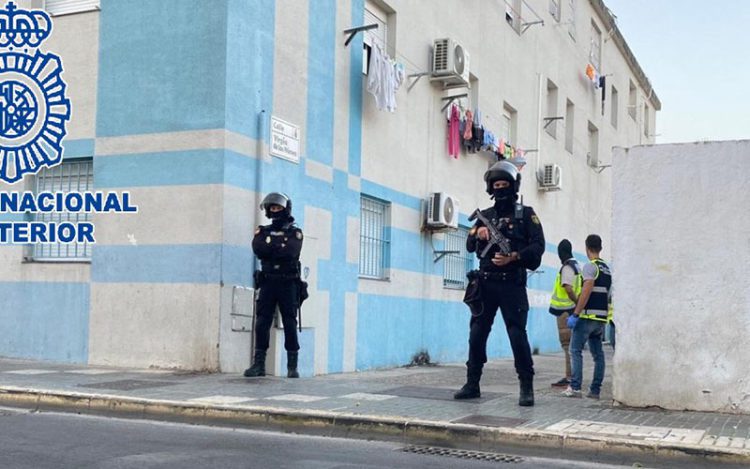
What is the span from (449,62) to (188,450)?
10.6m

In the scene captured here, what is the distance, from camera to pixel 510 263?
7773mm

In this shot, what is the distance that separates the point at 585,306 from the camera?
347 inches

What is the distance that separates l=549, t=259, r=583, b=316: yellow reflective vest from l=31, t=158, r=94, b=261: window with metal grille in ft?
19.8

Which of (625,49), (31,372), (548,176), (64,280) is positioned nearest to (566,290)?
(31,372)

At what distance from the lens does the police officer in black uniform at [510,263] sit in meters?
7.76

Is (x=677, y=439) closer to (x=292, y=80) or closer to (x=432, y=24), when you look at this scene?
(x=292, y=80)

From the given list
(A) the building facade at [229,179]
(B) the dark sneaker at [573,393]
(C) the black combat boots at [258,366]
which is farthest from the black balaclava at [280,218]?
(B) the dark sneaker at [573,393]

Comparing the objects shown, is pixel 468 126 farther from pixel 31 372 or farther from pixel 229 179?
pixel 31 372

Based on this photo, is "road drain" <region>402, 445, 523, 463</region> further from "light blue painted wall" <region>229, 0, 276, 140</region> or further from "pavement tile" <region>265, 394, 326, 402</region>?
"light blue painted wall" <region>229, 0, 276, 140</region>

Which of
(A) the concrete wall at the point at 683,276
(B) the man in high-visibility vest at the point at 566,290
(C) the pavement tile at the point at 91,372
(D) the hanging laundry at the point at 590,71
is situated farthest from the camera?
(D) the hanging laundry at the point at 590,71

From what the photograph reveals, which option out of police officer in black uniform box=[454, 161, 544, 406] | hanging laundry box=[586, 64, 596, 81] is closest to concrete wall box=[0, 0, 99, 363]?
police officer in black uniform box=[454, 161, 544, 406]

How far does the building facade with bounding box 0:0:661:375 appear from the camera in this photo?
10.2 meters

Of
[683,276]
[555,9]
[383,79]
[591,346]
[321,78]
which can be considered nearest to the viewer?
[683,276]

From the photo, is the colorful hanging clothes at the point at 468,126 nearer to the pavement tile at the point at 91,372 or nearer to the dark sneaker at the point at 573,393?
the dark sneaker at the point at 573,393
